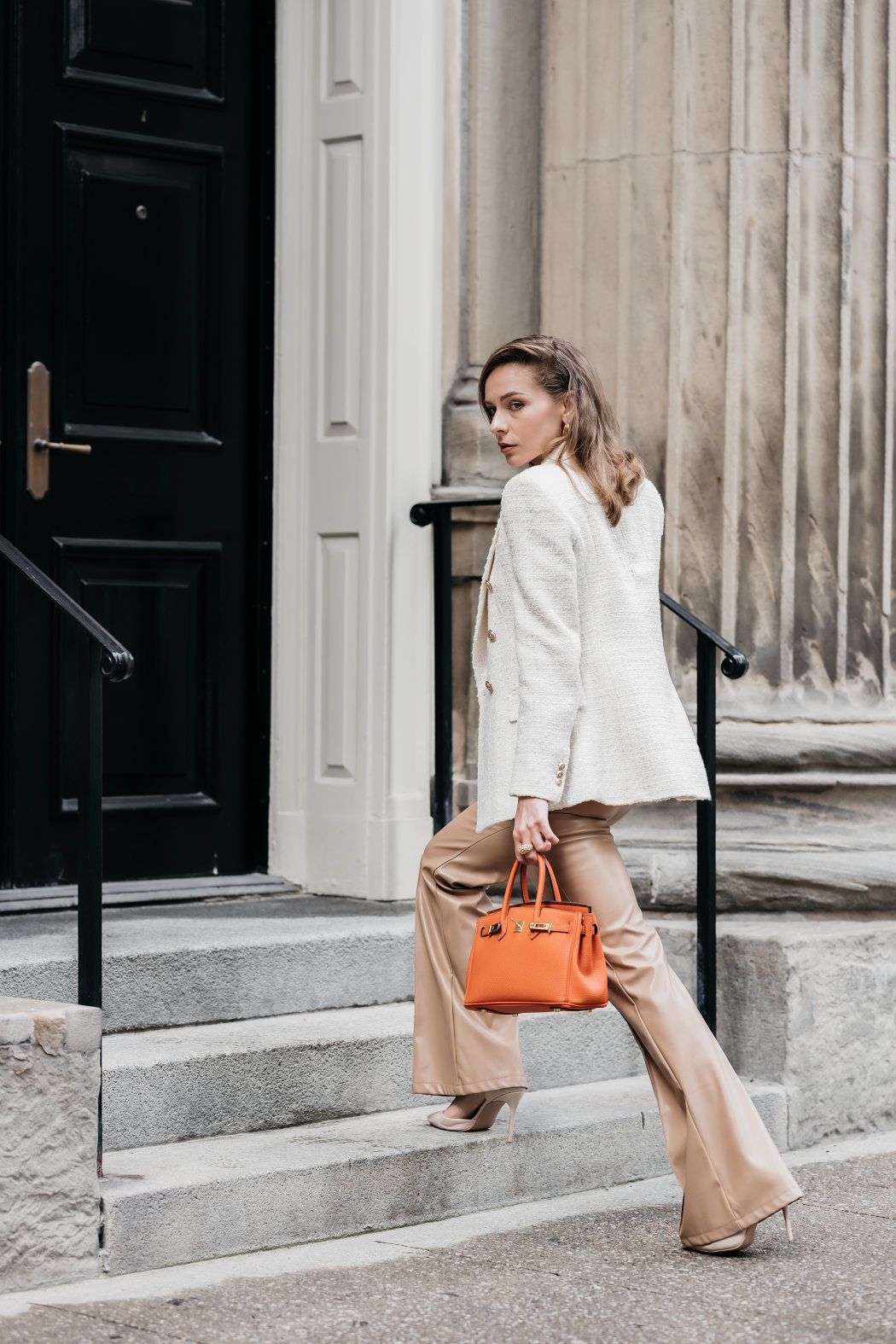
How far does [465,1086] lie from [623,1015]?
469 mm

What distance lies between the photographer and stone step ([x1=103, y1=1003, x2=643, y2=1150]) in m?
4.41

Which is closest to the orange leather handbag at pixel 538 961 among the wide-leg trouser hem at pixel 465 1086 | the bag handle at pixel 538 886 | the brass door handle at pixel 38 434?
the bag handle at pixel 538 886

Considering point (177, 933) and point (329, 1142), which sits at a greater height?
point (177, 933)

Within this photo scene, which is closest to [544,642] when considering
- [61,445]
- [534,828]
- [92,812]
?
[534,828]

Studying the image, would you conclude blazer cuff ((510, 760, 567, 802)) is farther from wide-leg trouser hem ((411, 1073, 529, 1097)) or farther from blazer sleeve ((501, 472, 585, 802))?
wide-leg trouser hem ((411, 1073, 529, 1097))

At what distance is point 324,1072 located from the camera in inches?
187

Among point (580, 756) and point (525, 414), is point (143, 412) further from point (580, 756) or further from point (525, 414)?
point (580, 756)

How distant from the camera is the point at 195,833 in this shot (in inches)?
233

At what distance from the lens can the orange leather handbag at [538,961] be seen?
154 inches

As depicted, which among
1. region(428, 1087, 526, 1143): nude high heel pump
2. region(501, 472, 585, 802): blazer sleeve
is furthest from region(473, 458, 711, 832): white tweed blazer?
region(428, 1087, 526, 1143): nude high heel pump

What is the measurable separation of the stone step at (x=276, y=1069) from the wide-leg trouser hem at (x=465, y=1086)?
0.36 metres

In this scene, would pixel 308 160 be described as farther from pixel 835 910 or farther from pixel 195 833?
pixel 835 910

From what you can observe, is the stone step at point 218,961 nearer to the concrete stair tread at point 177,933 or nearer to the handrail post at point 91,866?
the concrete stair tread at point 177,933

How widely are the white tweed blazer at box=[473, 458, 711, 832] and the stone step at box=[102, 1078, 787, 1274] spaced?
2.61 ft
